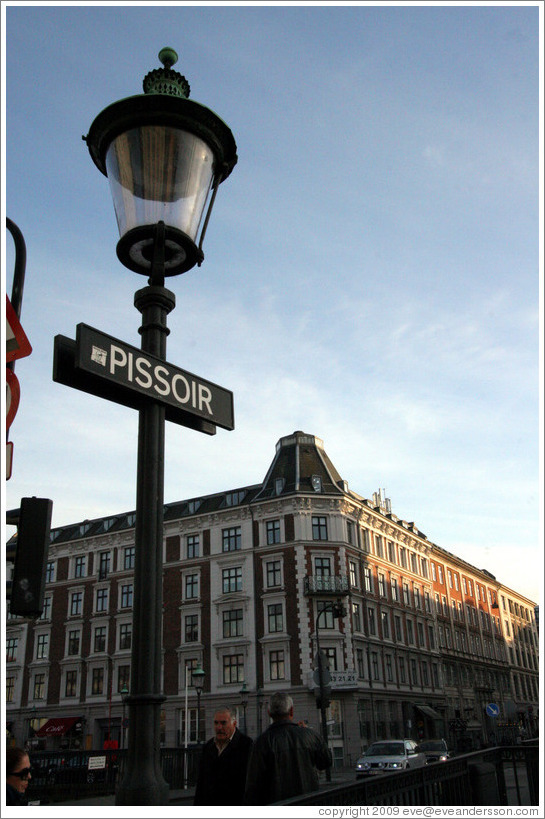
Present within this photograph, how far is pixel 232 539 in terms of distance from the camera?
45.3 m

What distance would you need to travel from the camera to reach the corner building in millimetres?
40062

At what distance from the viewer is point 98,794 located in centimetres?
1988

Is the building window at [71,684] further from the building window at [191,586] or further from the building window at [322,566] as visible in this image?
the building window at [322,566]

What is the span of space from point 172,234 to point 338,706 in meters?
38.7

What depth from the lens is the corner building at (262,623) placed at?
4006cm

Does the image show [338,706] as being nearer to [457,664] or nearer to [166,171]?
[457,664]

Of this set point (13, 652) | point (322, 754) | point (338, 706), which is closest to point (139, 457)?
point (322, 754)

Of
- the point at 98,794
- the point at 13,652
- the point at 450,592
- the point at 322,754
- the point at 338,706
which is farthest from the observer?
the point at 450,592

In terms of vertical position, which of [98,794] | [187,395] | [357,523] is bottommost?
[98,794]

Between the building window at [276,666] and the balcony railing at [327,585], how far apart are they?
148 inches

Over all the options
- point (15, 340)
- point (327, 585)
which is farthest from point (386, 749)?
point (15, 340)

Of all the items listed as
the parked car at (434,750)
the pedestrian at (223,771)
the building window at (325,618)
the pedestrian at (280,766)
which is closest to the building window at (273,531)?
the building window at (325,618)

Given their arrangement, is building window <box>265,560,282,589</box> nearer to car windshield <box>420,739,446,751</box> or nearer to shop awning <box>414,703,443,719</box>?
shop awning <box>414,703,443,719</box>

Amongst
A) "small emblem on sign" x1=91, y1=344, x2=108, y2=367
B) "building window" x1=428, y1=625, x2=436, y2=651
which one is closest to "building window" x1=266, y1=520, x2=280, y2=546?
"building window" x1=428, y1=625, x2=436, y2=651
